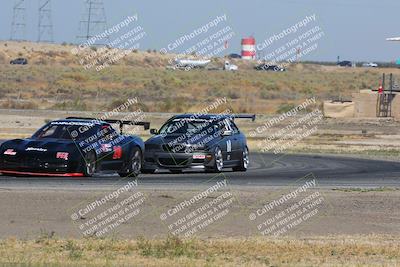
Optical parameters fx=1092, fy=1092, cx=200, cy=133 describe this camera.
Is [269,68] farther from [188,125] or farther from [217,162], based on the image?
[217,162]

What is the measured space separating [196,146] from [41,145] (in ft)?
14.2

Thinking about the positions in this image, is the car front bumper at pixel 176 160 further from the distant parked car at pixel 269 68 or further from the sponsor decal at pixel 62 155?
the distant parked car at pixel 269 68

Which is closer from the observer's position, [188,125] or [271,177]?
[271,177]

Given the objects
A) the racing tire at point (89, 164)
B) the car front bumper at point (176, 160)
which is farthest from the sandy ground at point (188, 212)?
the car front bumper at point (176, 160)

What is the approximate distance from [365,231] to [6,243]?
5481 mm

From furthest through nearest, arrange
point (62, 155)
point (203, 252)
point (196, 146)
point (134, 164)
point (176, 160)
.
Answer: point (196, 146) < point (176, 160) < point (134, 164) < point (62, 155) < point (203, 252)

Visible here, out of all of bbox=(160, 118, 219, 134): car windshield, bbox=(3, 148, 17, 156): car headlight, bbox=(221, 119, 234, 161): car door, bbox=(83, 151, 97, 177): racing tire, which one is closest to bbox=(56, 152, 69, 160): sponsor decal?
bbox=(83, 151, 97, 177): racing tire

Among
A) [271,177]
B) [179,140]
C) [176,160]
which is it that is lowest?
[271,177]

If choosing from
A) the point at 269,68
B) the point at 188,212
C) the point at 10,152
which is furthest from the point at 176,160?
the point at 269,68

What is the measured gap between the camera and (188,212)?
17375 millimetres

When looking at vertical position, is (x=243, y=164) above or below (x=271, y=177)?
below

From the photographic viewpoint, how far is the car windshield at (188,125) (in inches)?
1024

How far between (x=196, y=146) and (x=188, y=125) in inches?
41.3

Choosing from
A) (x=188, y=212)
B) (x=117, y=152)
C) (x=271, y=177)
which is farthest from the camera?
(x=271, y=177)
